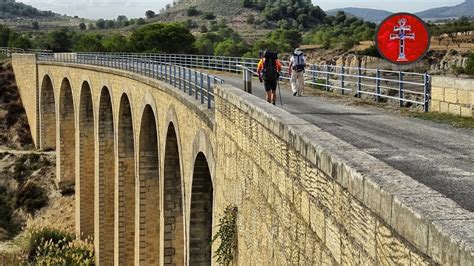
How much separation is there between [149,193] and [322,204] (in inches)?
798

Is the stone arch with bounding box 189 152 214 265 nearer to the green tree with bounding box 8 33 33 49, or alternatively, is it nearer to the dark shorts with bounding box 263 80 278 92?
the dark shorts with bounding box 263 80 278 92

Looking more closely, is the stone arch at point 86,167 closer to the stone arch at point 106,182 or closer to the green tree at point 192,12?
the stone arch at point 106,182

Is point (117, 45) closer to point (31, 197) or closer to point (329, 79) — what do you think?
point (31, 197)

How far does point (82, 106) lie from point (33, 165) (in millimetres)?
12387

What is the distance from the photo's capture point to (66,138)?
152 feet

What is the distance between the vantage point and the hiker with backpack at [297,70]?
16734 mm

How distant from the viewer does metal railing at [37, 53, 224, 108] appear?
615 inches

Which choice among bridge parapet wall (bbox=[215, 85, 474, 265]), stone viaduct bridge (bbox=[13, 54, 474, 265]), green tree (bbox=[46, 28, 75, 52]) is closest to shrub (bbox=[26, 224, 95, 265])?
stone viaduct bridge (bbox=[13, 54, 474, 265])

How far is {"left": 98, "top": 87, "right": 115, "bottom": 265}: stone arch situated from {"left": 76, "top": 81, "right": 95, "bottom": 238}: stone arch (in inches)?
176

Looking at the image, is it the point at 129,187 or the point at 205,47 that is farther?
the point at 205,47

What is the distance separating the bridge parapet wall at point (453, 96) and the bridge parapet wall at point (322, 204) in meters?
4.58

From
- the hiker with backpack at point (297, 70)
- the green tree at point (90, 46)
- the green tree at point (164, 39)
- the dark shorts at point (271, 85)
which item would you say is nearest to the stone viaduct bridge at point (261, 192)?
the dark shorts at point (271, 85)

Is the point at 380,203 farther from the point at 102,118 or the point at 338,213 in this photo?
the point at 102,118

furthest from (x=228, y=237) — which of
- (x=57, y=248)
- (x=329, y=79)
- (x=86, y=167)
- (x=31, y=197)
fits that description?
(x=31, y=197)
